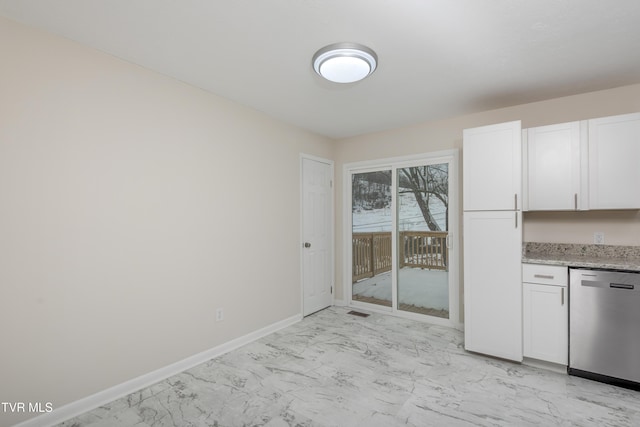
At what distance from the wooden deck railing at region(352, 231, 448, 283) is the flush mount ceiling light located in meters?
2.32

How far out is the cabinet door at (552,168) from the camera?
2.73 meters

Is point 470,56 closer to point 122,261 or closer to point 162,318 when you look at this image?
point 122,261

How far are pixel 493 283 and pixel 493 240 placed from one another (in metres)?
0.40

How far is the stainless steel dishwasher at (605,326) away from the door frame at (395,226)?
120 centimetres

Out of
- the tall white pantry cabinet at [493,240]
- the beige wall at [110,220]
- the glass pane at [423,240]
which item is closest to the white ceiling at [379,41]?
the beige wall at [110,220]

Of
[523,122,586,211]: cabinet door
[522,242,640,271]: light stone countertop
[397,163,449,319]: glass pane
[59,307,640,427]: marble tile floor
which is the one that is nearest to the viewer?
[59,307,640,427]: marble tile floor

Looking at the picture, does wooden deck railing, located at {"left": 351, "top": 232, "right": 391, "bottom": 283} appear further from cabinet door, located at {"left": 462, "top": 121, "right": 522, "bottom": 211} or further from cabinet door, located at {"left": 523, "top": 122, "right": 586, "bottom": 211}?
cabinet door, located at {"left": 523, "top": 122, "right": 586, "bottom": 211}

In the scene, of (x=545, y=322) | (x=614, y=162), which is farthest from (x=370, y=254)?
(x=614, y=162)

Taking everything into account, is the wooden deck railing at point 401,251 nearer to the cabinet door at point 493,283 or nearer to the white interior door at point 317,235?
the white interior door at point 317,235

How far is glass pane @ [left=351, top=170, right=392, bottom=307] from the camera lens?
14.0 feet

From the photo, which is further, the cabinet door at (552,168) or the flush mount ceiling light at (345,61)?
the cabinet door at (552,168)

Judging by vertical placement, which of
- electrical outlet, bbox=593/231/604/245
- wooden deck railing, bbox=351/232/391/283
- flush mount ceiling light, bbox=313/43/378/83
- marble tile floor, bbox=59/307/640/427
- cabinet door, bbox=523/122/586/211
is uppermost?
flush mount ceiling light, bbox=313/43/378/83

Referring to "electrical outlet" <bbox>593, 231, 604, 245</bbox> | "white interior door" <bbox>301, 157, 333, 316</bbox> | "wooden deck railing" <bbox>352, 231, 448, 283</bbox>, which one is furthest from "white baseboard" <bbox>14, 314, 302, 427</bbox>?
"electrical outlet" <bbox>593, 231, 604, 245</bbox>

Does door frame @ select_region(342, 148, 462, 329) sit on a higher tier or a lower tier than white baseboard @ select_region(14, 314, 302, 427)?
higher
